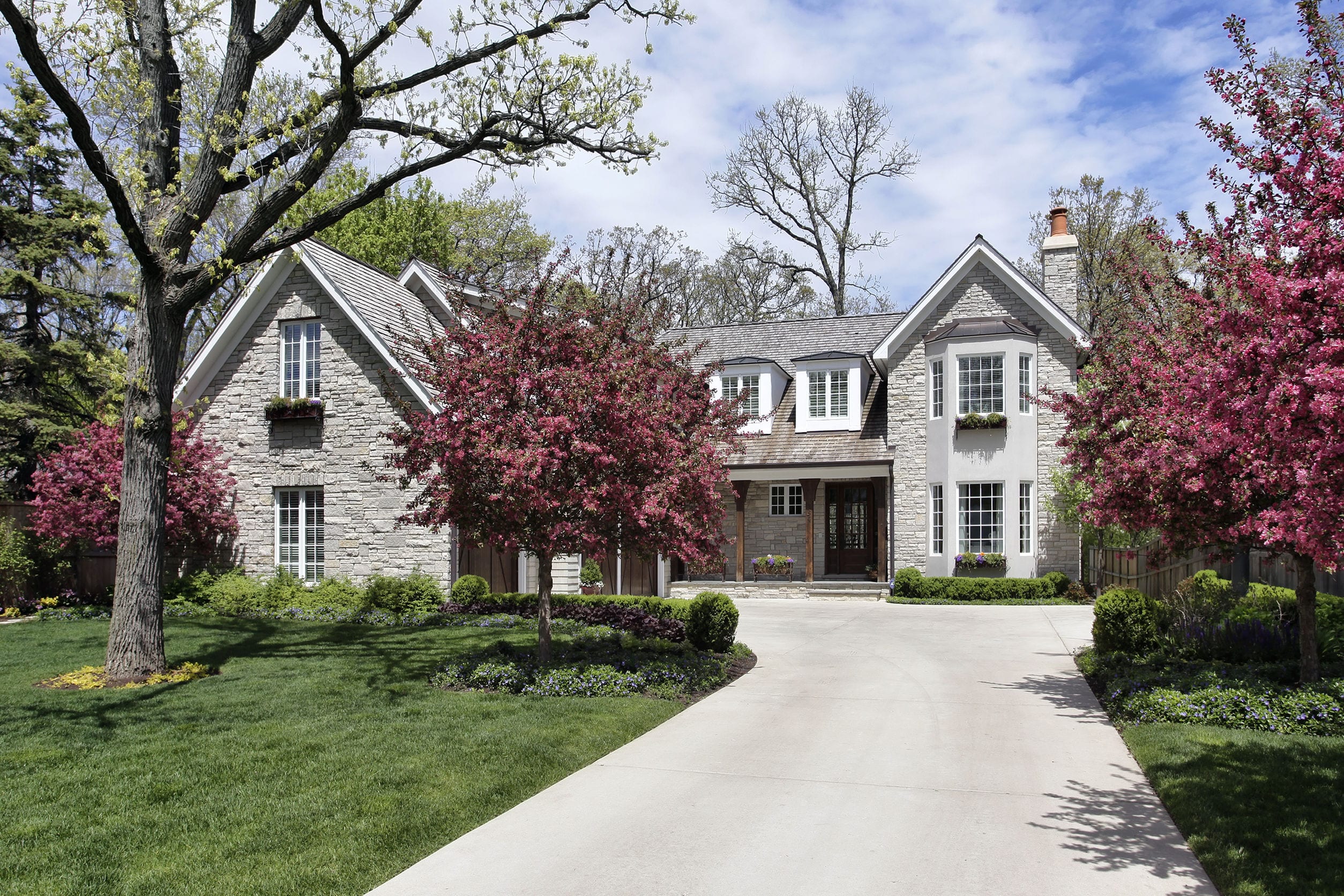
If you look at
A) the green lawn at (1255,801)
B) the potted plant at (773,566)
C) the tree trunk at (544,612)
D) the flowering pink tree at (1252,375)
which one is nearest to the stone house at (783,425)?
the potted plant at (773,566)

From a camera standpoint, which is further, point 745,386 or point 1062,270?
point 745,386

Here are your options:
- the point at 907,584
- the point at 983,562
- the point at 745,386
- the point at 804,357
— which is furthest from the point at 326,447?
the point at 983,562

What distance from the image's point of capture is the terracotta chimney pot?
23.5 metres

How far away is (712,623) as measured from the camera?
12305 mm

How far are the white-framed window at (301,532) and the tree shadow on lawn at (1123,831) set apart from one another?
14764 millimetres

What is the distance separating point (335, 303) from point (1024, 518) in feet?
53.4

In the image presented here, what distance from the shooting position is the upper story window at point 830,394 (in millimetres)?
24359

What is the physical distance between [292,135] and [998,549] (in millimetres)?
17818

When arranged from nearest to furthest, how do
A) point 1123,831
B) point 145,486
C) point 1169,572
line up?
1. point 1123,831
2. point 145,486
3. point 1169,572

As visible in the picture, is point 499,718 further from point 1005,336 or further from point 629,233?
point 629,233

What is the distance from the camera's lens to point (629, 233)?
119 feet

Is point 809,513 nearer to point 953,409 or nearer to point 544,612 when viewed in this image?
point 953,409

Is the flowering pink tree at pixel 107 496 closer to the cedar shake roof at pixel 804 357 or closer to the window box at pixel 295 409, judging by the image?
the window box at pixel 295 409

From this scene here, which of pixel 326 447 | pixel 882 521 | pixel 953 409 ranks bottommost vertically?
pixel 882 521
